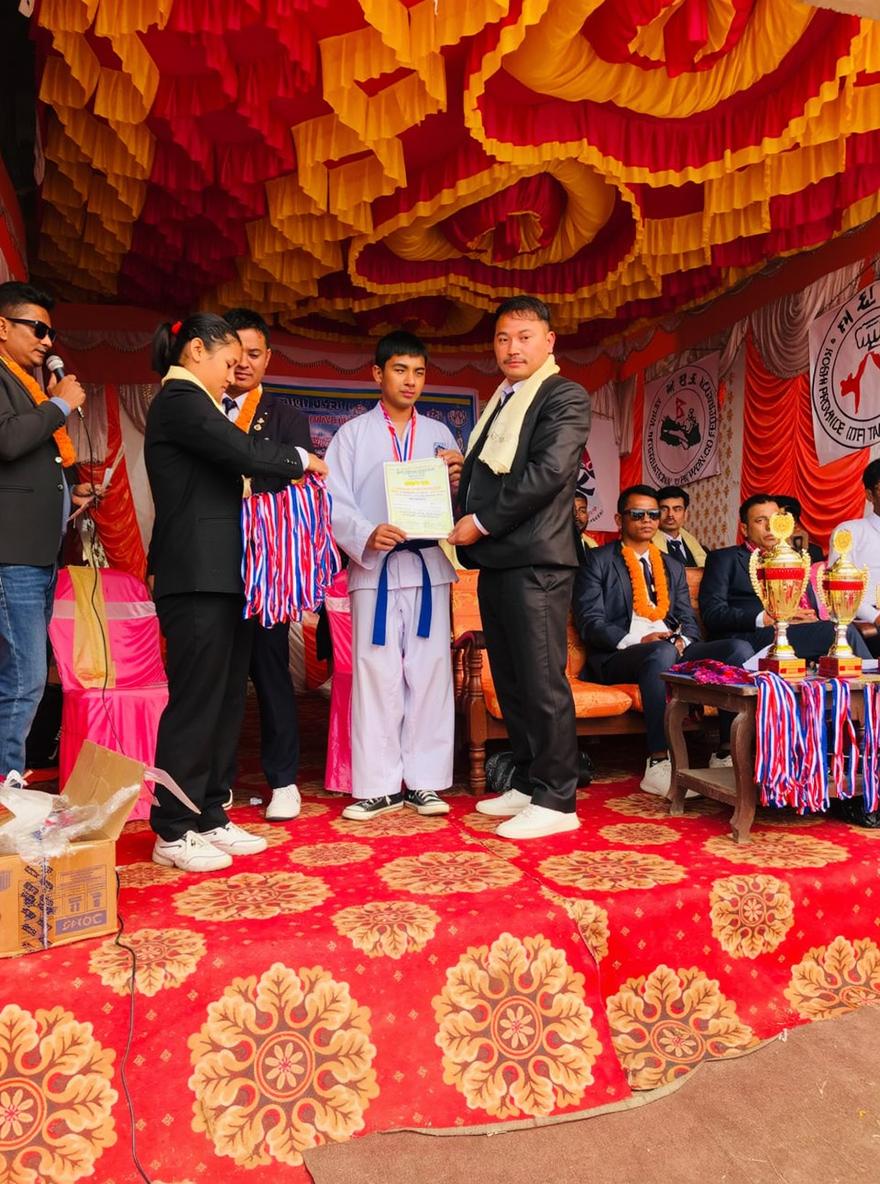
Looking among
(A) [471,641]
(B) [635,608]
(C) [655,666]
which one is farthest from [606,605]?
(A) [471,641]

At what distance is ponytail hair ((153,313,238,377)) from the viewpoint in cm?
223

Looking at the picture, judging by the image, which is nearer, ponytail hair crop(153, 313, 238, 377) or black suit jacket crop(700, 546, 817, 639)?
ponytail hair crop(153, 313, 238, 377)

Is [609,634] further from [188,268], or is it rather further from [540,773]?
[188,268]

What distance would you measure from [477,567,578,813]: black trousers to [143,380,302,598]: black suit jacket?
2.53 feet

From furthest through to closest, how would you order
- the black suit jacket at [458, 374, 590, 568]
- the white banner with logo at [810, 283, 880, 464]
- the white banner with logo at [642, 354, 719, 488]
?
1. the white banner with logo at [642, 354, 719, 488]
2. the white banner with logo at [810, 283, 880, 464]
3. the black suit jacket at [458, 374, 590, 568]

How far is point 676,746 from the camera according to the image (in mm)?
2787

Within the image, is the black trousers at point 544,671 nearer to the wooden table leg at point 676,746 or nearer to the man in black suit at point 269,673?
the wooden table leg at point 676,746

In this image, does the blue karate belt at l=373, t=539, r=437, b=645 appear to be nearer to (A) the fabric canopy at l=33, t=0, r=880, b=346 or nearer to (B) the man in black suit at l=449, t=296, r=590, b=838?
(B) the man in black suit at l=449, t=296, r=590, b=838

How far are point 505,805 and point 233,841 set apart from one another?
0.88 m

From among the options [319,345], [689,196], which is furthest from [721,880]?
[319,345]

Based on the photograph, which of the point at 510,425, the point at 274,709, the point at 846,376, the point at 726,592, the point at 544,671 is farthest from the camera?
the point at 846,376

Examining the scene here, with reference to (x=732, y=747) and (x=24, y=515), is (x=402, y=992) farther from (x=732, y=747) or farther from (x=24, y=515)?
(x=24, y=515)

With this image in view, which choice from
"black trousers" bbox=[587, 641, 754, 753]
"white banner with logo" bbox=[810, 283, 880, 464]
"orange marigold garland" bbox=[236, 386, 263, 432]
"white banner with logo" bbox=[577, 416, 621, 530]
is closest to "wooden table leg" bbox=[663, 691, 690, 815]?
"black trousers" bbox=[587, 641, 754, 753]

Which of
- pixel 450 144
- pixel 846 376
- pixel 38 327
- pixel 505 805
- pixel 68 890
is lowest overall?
pixel 505 805
